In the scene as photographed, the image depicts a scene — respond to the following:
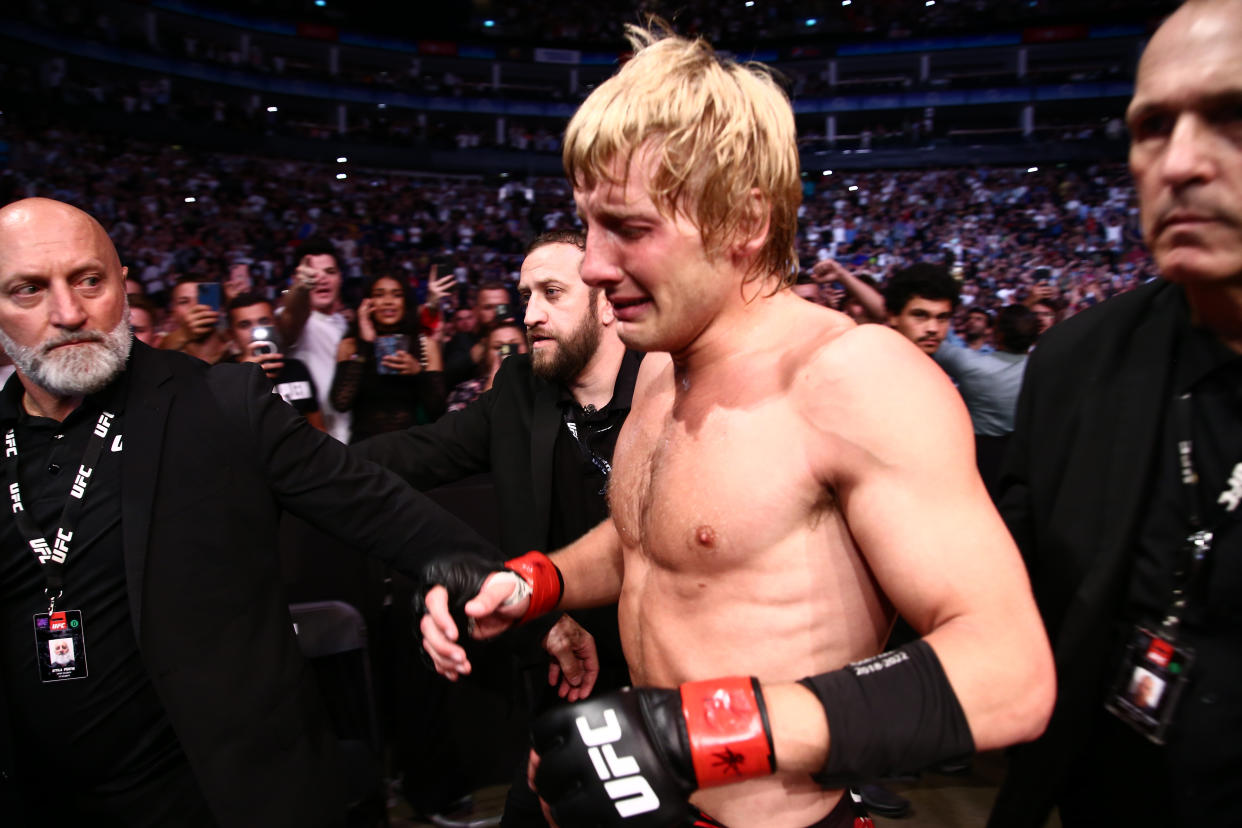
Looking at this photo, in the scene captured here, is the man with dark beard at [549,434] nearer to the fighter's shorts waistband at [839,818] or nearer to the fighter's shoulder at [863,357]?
the fighter's shorts waistband at [839,818]

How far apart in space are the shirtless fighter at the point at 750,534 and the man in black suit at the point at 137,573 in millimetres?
645

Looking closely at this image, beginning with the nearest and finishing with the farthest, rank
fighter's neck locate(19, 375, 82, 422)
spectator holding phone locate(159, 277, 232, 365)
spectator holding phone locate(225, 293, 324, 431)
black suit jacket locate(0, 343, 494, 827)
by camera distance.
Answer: black suit jacket locate(0, 343, 494, 827)
fighter's neck locate(19, 375, 82, 422)
spectator holding phone locate(225, 293, 324, 431)
spectator holding phone locate(159, 277, 232, 365)

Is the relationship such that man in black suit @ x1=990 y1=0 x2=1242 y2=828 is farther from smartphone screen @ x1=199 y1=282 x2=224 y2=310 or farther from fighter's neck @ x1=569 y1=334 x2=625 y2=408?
smartphone screen @ x1=199 y1=282 x2=224 y2=310

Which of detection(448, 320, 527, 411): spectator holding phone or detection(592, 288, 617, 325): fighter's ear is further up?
detection(592, 288, 617, 325): fighter's ear

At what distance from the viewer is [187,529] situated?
1798 millimetres

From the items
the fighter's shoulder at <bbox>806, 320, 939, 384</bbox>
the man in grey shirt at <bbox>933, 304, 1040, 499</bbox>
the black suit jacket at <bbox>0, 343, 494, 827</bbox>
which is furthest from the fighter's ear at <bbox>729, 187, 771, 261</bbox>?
the man in grey shirt at <bbox>933, 304, 1040, 499</bbox>

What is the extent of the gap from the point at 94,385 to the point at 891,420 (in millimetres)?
1843

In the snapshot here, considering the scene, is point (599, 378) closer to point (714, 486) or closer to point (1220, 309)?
point (714, 486)

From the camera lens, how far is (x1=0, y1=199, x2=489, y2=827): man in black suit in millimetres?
1741

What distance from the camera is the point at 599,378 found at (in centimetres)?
261

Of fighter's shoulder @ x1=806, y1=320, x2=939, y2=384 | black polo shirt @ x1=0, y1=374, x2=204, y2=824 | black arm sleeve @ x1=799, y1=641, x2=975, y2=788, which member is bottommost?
black polo shirt @ x1=0, y1=374, x2=204, y2=824

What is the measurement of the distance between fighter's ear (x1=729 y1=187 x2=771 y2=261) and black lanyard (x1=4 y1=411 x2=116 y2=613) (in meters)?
1.59

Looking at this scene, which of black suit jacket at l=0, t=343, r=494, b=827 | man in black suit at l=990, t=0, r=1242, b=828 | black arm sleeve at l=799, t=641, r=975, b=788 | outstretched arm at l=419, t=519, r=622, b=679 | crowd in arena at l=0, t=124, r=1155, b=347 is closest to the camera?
black arm sleeve at l=799, t=641, r=975, b=788

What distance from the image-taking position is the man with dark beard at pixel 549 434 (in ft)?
8.22
